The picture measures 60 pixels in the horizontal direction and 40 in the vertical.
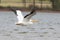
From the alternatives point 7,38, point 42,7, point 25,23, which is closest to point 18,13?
point 25,23

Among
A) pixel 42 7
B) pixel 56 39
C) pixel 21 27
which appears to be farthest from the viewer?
pixel 42 7

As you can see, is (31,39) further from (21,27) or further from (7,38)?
(21,27)

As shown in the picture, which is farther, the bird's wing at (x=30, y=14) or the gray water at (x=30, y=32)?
the bird's wing at (x=30, y=14)

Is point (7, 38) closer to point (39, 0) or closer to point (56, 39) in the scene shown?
point (56, 39)

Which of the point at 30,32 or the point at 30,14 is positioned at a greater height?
the point at 30,14

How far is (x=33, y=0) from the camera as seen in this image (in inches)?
1519

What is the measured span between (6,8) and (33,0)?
3269 millimetres

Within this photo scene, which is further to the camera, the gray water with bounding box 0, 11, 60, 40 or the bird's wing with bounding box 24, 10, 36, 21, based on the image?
the bird's wing with bounding box 24, 10, 36, 21

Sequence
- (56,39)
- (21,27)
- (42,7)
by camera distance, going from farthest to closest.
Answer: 1. (42,7)
2. (21,27)
3. (56,39)

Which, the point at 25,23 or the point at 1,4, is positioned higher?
the point at 25,23

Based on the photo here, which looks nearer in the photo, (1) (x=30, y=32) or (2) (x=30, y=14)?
(1) (x=30, y=32)

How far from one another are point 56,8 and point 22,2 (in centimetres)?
429

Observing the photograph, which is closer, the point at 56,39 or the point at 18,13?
the point at 56,39

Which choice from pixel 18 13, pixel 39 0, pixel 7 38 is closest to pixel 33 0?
pixel 39 0
